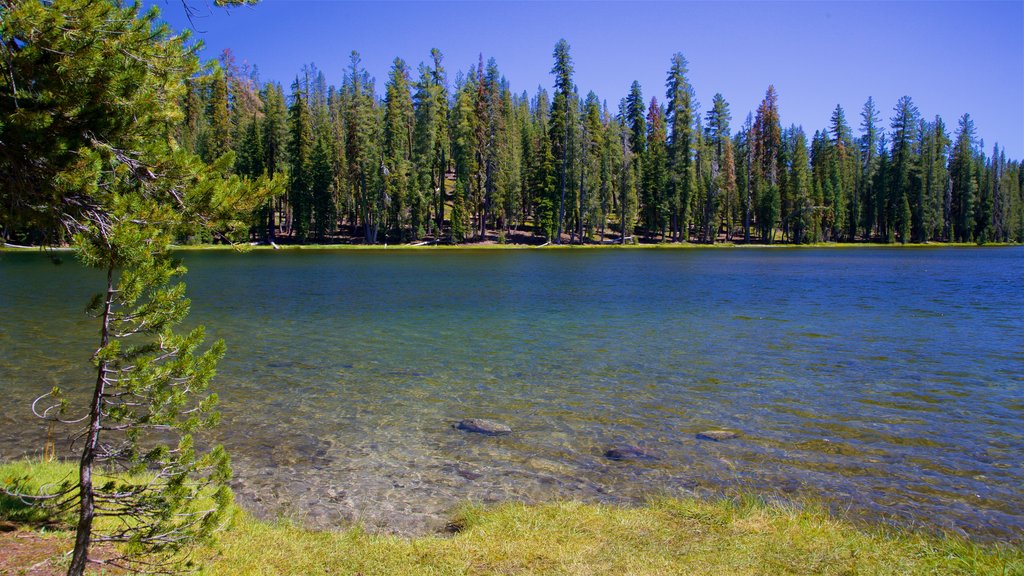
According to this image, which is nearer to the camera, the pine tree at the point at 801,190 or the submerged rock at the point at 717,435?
the submerged rock at the point at 717,435

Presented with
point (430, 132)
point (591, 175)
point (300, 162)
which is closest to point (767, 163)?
point (591, 175)

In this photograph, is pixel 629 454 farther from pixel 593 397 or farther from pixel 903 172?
pixel 903 172

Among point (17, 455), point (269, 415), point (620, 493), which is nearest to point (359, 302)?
point (269, 415)

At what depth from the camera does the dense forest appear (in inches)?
2840

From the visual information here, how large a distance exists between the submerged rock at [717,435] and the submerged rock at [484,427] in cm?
310

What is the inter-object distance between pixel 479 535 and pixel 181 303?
3404 millimetres

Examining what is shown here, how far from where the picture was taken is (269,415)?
35.6ft

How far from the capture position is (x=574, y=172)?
243 ft

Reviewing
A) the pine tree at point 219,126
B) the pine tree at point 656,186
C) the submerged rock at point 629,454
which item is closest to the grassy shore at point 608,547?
the submerged rock at point 629,454

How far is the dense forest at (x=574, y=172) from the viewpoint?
72.1 meters

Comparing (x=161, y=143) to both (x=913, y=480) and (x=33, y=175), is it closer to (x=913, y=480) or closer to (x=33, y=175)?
(x=33, y=175)

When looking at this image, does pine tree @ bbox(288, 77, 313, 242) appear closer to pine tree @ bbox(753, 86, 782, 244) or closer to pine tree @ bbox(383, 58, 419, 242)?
pine tree @ bbox(383, 58, 419, 242)

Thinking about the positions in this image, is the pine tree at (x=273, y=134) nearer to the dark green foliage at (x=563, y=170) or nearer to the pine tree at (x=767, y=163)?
the dark green foliage at (x=563, y=170)

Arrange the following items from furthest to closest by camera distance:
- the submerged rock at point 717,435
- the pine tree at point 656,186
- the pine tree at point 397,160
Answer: the pine tree at point 656,186 < the pine tree at point 397,160 < the submerged rock at point 717,435
